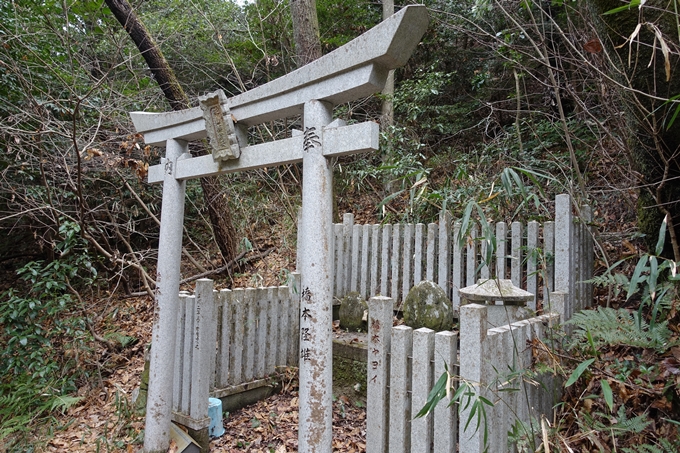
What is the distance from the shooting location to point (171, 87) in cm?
646

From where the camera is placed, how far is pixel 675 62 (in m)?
2.83

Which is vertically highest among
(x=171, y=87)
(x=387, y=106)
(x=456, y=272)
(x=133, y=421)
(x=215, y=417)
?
(x=387, y=106)

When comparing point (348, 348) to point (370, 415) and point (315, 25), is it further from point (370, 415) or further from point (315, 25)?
point (315, 25)

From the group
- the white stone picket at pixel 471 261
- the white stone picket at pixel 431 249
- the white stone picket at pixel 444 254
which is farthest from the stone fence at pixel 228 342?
the white stone picket at pixel 471 261

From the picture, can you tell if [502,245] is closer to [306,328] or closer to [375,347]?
[375,347]

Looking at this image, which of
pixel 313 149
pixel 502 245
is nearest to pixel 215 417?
pixel 313 149

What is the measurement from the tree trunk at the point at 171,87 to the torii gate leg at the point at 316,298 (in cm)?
428

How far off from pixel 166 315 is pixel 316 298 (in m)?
1.77

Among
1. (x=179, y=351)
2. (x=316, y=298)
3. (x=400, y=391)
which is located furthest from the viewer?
(x=179, y=351)

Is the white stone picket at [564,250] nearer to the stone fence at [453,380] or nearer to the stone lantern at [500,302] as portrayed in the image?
the stone lantern at [500,302]

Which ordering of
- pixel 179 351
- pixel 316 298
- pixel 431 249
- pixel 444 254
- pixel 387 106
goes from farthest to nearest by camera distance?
pixel 387 106 → pixel 431 249 → pixel 444 254 → pixel 179 351 → pixel 316 298

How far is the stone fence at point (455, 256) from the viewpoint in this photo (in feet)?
12.6

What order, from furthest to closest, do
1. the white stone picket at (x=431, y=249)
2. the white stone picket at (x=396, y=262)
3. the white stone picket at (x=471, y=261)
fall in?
1. the white stone picket at (x=396, y=262)
2. the white stone picket at (x=431, y=249)
3. the white stone picket at (x=471, y=261)

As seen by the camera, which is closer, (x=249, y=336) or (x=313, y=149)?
(x=313, y=149)
